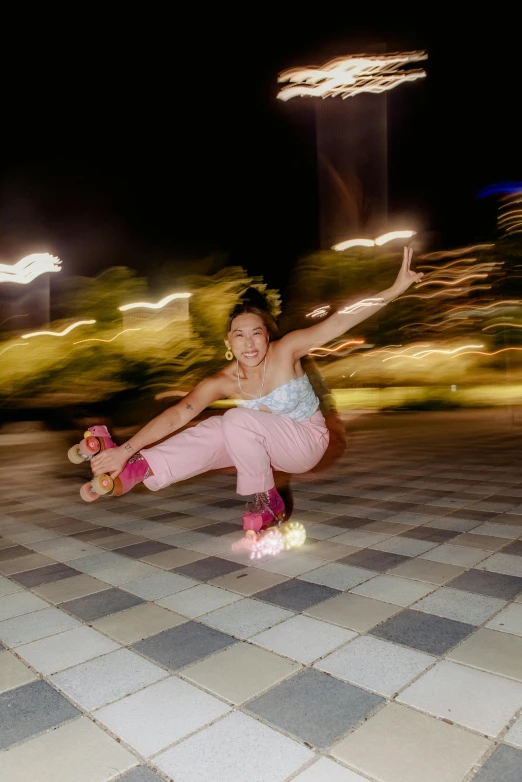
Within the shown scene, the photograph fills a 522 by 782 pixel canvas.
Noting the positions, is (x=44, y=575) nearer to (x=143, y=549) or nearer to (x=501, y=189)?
(x=143, y=549)

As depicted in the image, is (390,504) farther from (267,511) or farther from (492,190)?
(492,190)

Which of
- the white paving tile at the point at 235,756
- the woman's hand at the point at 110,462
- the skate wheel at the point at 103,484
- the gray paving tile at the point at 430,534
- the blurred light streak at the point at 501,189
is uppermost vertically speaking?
the blurred light streak at the point at 501,189

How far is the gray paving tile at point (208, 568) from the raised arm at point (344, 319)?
1.42 m

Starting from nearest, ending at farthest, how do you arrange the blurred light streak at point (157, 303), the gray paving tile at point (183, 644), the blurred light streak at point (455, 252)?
the gray paving tile at point (183, 644) → the blurred light streak at point (157, 303) → the blurred light streak at point (455, 252)

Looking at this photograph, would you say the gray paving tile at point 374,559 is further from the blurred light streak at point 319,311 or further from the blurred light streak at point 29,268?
the blurred light streak at point 319,311

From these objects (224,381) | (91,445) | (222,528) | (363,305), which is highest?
(363,305)

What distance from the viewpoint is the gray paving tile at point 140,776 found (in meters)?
1.44

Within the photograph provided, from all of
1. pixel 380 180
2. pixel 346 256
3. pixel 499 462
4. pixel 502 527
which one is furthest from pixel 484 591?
pixel 380 180

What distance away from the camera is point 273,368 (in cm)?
365

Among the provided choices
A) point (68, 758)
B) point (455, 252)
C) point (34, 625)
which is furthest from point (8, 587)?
point (455, 252)

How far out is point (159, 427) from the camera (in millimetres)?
3436

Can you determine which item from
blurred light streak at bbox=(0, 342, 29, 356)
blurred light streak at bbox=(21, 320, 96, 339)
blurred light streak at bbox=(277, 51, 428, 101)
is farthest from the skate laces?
blurred light streak at bbox=(277, 51, 428, 101)

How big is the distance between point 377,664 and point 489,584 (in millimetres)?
1093

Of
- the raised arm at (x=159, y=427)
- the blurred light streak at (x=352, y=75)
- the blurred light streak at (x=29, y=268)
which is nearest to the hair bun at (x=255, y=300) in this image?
the raised arm at (x=159, y=427)
